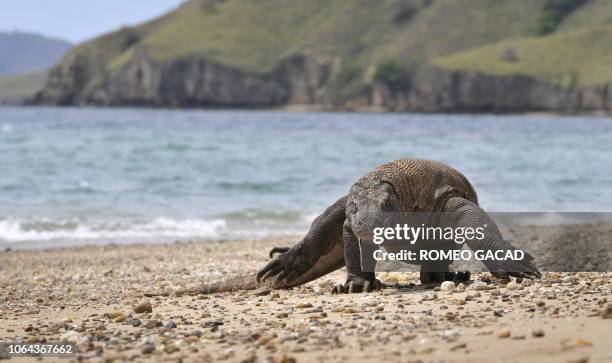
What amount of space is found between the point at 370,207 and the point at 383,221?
0.18 m

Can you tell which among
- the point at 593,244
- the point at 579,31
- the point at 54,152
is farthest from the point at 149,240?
the point at 579,31

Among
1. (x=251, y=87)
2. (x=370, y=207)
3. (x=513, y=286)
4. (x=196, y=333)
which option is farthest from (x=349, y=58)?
(x=196, y=333)

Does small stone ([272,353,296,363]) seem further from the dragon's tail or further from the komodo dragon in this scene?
the dragon's tail

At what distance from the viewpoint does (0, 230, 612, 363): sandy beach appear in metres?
5.89

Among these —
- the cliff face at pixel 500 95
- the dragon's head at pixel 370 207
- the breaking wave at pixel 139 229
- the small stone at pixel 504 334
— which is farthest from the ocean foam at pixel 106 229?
the cliff face at pixel 500 95

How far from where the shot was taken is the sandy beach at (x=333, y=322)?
589 cm

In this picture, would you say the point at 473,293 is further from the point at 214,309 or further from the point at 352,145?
the point at 352,145

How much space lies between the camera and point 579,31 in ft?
565

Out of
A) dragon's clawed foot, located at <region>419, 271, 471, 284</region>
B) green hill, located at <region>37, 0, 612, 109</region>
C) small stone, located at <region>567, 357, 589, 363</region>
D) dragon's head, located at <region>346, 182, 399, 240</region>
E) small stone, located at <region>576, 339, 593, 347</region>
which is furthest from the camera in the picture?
green hill, located at <region>37, 0, 612, 109</region>

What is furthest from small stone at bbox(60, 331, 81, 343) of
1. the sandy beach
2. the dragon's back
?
the dragon's back

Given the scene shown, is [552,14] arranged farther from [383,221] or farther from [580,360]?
[580,360]

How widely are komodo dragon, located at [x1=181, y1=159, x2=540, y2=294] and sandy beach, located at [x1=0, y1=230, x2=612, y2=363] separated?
0.70 ft

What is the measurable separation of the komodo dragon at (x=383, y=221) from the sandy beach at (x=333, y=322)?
0.70 ft

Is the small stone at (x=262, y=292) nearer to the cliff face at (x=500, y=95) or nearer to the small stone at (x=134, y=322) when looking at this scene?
the small stone at (x=134, y=322)
